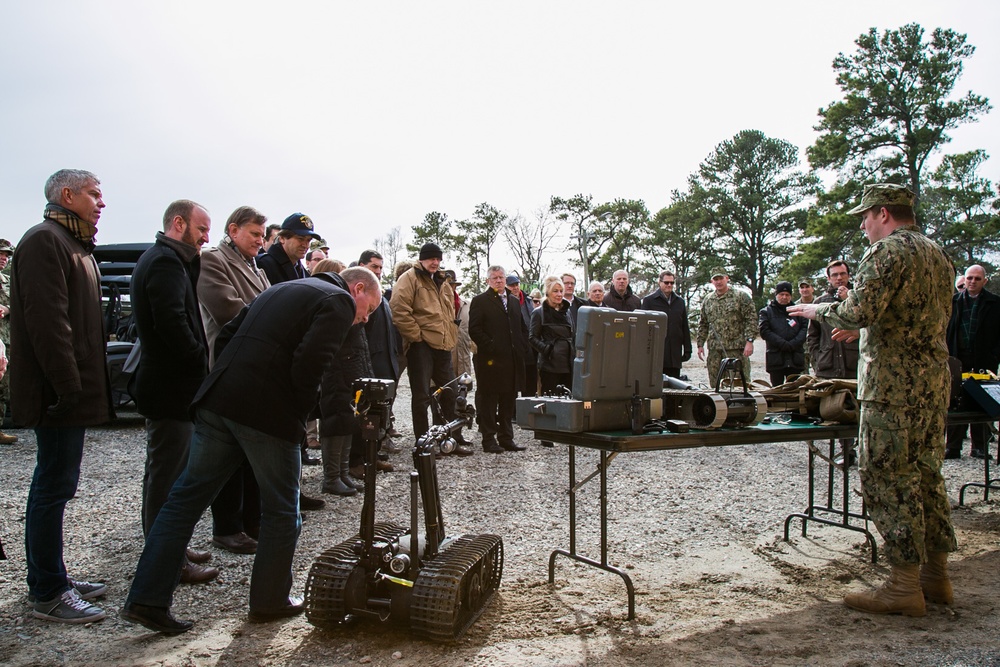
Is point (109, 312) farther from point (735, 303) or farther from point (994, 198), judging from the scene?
point (994, 198)

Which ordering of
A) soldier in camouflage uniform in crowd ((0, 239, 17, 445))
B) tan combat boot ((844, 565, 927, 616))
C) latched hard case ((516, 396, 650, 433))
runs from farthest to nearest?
soldier in camouflage uniform in crowd ((0, 239, 17, 445)) < tan combat boot ((844, 565, 927, 616)) < latched hard case ((516, 396, 650, 433))

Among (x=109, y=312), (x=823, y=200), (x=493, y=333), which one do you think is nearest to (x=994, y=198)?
(x=823, y=200)

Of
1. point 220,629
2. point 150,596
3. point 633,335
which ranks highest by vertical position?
point 633,335

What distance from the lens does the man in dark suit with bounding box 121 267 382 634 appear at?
3.00 metres

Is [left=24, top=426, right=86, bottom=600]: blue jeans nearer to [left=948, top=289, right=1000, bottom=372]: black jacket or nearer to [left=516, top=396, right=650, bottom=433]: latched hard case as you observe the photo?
[left=516, top=396, right=650, bottom=433]: latched hard case

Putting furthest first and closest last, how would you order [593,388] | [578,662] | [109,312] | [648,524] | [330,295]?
[109,312]
[648,524]
[593,388]
[330,295]
[578,662]

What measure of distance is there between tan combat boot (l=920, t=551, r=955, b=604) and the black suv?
23.7ft

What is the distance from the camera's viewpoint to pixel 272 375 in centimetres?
305

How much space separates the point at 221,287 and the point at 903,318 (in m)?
3.72

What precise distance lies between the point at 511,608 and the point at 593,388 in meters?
1.17

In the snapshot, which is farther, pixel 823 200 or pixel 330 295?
pixel 823 200

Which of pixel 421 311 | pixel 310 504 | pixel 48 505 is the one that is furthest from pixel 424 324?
pixel 48 505

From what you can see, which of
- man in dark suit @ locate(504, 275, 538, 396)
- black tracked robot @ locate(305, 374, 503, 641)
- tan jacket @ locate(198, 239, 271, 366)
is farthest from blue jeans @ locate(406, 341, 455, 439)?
black tracked robot @ locate(305, 374, 503, 641)

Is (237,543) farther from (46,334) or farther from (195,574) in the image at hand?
(46,334)
